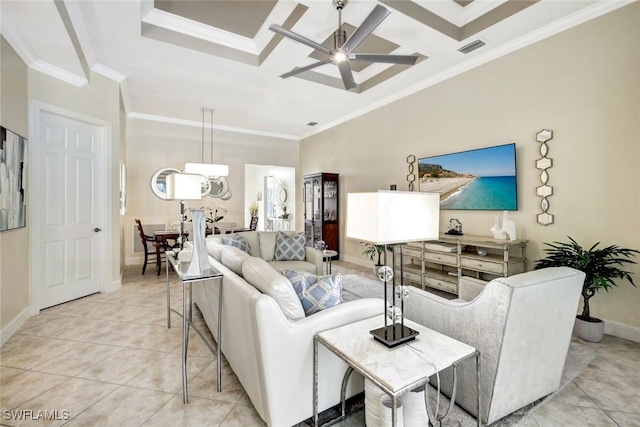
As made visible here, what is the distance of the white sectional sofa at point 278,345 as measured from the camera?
1448 millimetres

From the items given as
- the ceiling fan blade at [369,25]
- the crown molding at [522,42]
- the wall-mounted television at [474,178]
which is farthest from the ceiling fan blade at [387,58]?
the wall-mounted television at [474,178]

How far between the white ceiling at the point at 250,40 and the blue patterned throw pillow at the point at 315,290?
261 cm

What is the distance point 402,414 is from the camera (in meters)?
1.39

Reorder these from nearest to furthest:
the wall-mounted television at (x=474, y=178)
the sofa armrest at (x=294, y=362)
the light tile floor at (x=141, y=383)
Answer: the sofa armrest at (x=294, y=362) < the light tile floor at (x=141, y=383) < the wall-mounted television at (x=474, y=178)

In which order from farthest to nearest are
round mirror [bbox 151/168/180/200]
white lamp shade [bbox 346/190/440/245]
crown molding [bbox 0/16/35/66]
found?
round mirror [bbox 151/168/180/200] → crown molding [bbox 0/16/35/66] → white lamp shade [bbox 346/190/440/245]

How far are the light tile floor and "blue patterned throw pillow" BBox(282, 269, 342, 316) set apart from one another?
0.66m

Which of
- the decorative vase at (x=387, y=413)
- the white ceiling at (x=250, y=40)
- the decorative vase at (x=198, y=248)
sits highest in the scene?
the white ceiling at (x=250, y=40)

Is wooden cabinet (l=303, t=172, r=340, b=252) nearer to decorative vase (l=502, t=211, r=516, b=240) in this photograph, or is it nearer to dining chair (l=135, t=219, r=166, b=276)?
dining chair (l=135, t=219, r=166, b=276)

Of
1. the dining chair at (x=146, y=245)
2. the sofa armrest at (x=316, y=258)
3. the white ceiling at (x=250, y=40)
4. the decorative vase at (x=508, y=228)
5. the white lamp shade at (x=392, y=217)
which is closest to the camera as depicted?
the white lamp shade at (x=392, y=217)

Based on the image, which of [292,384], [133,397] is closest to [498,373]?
[292,384]

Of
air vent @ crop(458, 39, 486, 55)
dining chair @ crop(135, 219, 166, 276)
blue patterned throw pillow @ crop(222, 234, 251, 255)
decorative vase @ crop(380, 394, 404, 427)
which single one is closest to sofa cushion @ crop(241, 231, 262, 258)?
blue patterned throw pillow @ crop(222, 234, 251, 255)

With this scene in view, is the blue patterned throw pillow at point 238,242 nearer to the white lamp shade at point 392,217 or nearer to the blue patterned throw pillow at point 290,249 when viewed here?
the blue patterned throw pillow at point 290,249

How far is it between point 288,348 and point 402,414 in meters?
0.62

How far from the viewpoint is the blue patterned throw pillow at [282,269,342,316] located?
1.72 meters
